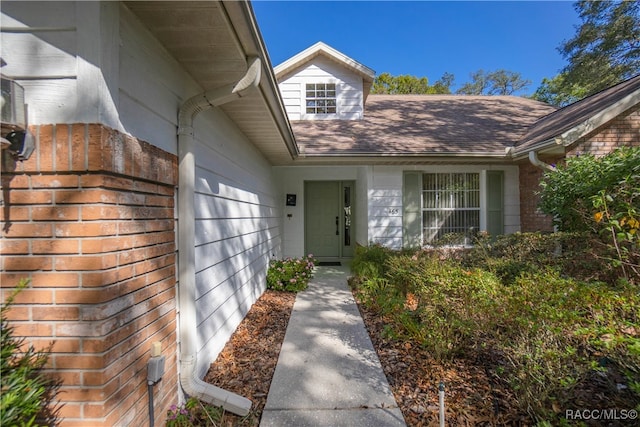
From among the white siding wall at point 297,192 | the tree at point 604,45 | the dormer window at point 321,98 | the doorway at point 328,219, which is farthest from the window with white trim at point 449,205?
the tree at point 604,45

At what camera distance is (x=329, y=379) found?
8.66 feet

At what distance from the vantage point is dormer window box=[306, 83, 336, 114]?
8.16 meters

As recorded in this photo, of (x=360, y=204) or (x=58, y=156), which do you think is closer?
(x=58, y=156)

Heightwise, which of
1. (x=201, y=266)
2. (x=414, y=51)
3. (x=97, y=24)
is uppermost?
(x=414, y=51)

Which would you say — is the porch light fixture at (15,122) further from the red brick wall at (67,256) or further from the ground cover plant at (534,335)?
the ground cover plant at (534,335)

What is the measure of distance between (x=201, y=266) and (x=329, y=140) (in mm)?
4924

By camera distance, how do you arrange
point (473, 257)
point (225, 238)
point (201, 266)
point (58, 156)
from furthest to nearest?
1. point (473, 257)
2. point (225, 238)
3. point (201, 266)
4. point (58, 156)

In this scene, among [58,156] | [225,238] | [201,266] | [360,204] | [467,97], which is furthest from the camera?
[467,97]

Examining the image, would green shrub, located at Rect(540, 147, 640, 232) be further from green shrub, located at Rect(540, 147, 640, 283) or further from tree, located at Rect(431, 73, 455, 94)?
tree, located at Rect(431, 73, 455, 94)

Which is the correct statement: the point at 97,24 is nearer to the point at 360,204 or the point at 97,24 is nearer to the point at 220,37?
the point at 220,37

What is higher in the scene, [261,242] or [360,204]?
[360,204]

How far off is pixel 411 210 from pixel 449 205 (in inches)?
37.6

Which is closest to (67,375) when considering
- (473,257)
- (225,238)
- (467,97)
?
(225,238)

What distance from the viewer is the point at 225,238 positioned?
329cm
